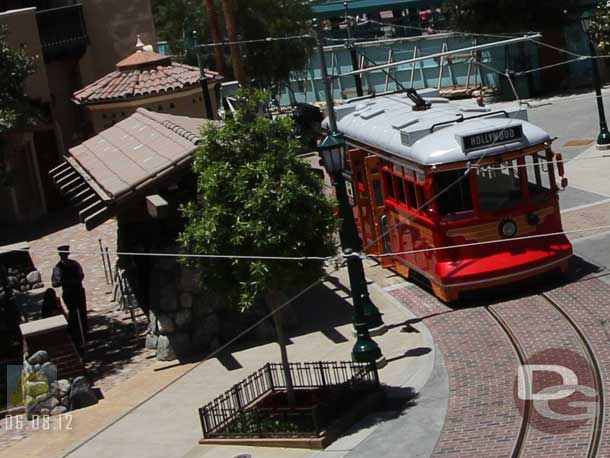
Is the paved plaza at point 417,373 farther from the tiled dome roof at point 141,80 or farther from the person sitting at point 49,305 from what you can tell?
the tiled dome roof at point 141,80

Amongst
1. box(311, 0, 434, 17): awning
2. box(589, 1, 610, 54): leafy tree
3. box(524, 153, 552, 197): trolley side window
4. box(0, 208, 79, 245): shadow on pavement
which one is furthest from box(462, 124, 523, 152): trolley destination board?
box(311, 0, 434, 17): awning

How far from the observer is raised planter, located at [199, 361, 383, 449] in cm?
1705

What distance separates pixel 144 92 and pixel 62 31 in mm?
8167

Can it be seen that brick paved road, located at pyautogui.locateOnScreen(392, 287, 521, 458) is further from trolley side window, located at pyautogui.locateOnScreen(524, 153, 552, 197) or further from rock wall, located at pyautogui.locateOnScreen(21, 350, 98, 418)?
rock wall, located at pyautogui.locateOnScreen(21, 350, 98, 418)

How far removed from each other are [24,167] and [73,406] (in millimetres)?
20264

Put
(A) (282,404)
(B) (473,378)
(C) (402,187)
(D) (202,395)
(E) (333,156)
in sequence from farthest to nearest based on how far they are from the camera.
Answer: (C) (402,187) < (D) (202,395) < (E) (333,156) < (B) (473,378) < (A) (282,404)

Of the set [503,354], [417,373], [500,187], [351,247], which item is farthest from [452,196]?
[417,373]

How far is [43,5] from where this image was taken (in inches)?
1741

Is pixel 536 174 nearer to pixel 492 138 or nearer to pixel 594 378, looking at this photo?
pixel 492 138

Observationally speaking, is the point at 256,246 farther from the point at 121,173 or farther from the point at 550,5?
the point at 550,5

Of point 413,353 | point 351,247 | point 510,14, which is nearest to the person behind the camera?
point 351,247

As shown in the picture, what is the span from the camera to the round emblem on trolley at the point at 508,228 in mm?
21703

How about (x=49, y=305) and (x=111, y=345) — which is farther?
(x=111, y=345)

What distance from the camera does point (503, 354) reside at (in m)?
19.2
